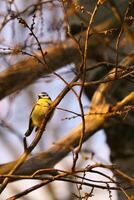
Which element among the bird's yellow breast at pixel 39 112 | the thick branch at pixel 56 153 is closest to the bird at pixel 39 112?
the bird's yellow breast at pixel 39 112

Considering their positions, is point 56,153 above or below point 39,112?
above

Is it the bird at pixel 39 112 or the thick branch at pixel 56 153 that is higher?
the thick branch at pixel 56 153

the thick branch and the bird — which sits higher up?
the thick branch

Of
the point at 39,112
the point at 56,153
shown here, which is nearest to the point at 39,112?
the point at 39,112

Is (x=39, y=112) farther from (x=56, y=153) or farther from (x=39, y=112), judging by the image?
(x=56, y=153)

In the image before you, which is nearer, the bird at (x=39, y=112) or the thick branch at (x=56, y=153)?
the bird at (x=39, y=112)

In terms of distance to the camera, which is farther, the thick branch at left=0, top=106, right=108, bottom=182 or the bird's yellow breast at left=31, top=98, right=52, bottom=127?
the thick branch at left=0, top=106, right=108, bottom=182

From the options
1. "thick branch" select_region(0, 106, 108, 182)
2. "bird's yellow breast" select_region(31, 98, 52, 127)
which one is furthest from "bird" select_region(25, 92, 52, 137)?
"thick branch" select_region(0, 106, 108, 182)

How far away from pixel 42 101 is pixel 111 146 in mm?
1668

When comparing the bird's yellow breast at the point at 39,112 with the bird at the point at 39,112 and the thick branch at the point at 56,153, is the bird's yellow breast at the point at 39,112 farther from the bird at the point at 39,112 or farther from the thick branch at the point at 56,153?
the thick branch at the point at 56,153

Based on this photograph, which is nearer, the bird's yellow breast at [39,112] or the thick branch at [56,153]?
the bird's yellow breast at [39,112]

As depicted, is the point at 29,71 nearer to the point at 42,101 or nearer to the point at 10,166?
the point at 10,166

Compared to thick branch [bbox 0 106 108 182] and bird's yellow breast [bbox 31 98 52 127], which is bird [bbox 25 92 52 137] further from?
thick branch [bbox 0 106 108 182]

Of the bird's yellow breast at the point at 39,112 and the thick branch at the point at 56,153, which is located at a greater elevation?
the thick branch at the point at 56,153
